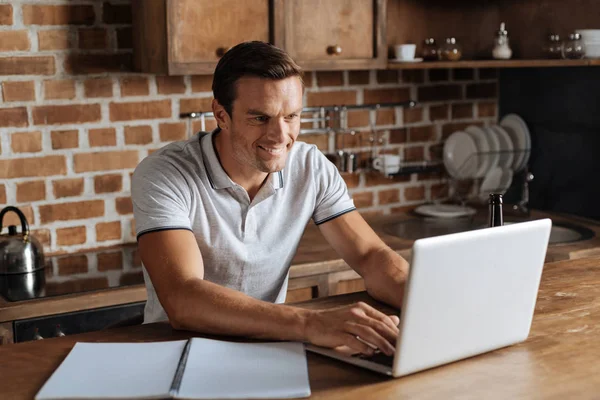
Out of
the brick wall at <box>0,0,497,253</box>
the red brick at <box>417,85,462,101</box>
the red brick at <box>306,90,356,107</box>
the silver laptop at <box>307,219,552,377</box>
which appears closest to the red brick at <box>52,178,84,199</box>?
the brick wall at <box>0,0,497,253</box>

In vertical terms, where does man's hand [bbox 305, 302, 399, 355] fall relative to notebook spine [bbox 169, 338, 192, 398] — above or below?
above

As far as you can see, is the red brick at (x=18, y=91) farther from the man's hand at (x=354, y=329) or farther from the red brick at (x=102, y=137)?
the man's hand at (x=354, y=329)

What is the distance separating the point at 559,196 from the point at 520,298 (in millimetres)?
2148

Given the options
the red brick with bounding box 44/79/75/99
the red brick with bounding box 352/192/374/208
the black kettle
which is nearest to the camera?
the black kettle

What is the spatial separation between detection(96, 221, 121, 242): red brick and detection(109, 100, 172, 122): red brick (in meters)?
0.40

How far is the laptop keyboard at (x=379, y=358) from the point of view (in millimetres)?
1500

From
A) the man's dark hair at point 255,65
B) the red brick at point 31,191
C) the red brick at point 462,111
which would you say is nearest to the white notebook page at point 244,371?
the man's dark hair at point 255,65

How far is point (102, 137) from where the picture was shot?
3.02 meters

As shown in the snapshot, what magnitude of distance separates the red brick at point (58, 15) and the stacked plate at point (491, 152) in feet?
5.56

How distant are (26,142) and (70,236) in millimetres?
385

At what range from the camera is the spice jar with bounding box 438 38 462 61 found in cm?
339

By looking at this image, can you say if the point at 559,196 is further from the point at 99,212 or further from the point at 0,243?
the point at 0,243

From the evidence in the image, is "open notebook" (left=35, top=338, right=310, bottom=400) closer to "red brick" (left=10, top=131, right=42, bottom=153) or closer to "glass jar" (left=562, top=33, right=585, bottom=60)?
"red brick" (left=10, top=131, right=42, bottom=153)

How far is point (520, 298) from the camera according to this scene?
1.57m
